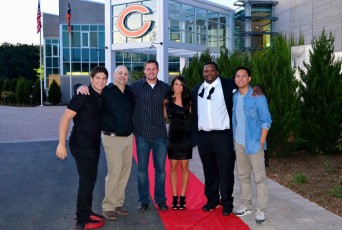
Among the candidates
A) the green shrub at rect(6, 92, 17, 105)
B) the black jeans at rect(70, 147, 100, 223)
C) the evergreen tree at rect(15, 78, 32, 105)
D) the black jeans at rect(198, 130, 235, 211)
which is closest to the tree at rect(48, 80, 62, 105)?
the evergreen tree at rect(15, 78, 32, 105)

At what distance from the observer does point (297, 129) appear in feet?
31.3

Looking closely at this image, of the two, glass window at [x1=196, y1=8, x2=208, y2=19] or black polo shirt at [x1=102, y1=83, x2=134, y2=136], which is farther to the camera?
glass window at [x1=196, y1=8, x2=208, y2=19]

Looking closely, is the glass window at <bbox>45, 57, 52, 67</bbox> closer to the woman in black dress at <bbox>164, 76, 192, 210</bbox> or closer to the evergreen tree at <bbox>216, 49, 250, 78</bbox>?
the evergreen tree at <bbox>216, 49, 250, 78</bbox>

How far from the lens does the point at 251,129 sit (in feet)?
17.2

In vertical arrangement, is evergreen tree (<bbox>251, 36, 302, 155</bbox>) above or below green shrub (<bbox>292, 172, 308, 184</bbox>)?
above

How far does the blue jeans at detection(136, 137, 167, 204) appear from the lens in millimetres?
5770

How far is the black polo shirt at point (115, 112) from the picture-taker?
210 inches

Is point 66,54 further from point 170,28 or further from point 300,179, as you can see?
point 300,179

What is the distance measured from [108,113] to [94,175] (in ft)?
2.57

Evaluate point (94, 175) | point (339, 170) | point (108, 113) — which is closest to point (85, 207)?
point (94, 175)

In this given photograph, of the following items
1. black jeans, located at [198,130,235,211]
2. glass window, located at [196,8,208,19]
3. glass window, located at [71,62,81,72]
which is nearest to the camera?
black jeans, located at [198,130,235,211]

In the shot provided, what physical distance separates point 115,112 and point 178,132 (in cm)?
90

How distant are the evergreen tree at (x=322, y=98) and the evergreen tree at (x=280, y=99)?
409 mm

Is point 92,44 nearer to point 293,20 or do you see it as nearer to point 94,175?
point 293,20
